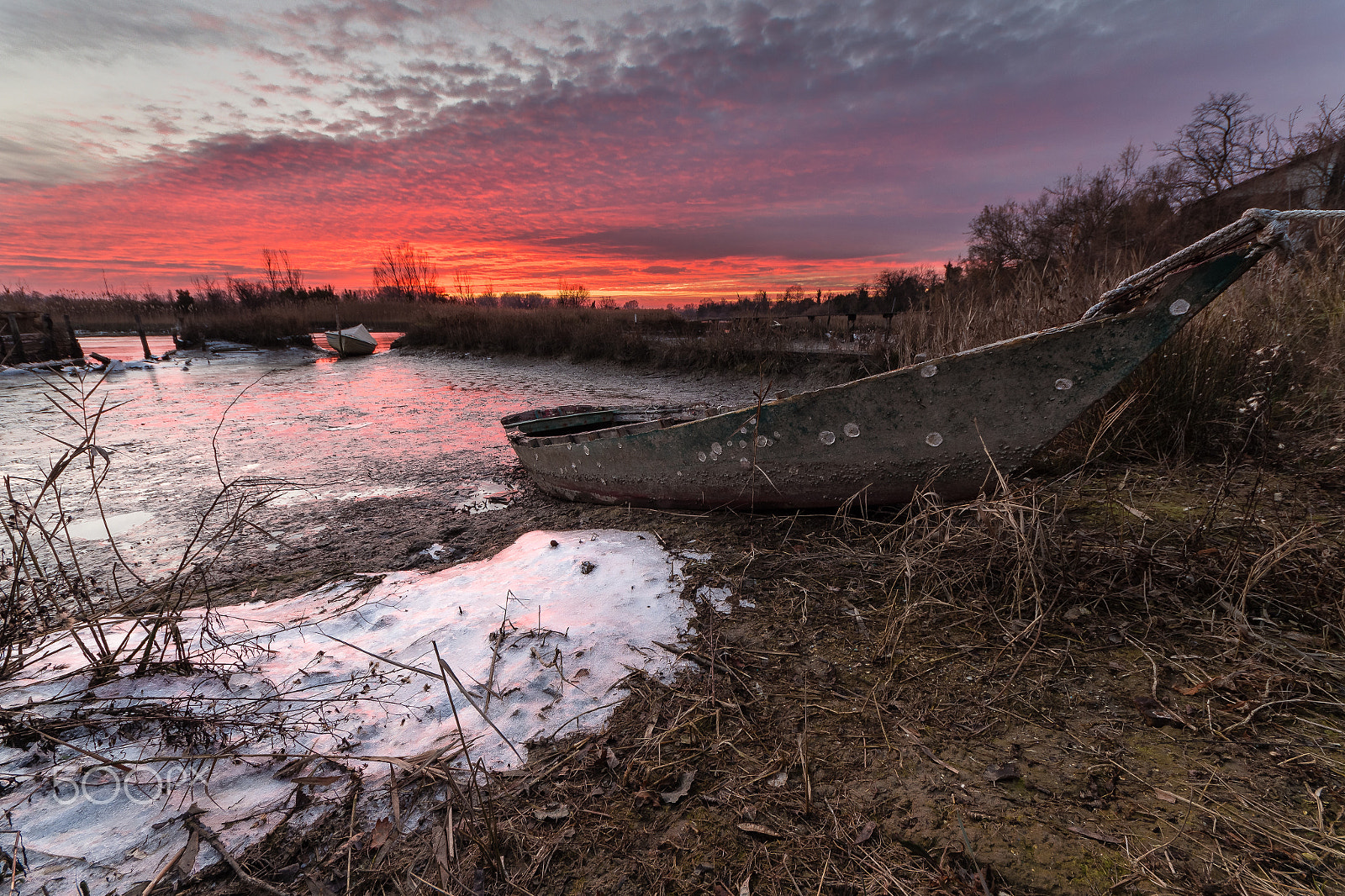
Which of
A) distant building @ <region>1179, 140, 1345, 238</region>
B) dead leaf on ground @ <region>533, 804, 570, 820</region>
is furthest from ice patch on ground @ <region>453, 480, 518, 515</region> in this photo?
distant building @ <region>1179, 140, 1345, 238</region>

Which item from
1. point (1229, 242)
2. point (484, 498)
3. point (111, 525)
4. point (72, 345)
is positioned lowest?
point (484, 498)

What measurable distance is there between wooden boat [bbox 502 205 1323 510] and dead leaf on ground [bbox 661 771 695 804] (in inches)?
77.3

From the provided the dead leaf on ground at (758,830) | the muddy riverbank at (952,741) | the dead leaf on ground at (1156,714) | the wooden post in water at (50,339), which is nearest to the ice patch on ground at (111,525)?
the muddy riverbank at (952,741)

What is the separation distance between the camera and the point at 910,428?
111 inches

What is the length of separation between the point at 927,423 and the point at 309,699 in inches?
122

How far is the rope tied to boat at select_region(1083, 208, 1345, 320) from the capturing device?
1.91 meters

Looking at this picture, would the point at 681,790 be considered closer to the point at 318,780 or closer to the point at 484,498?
the point at 318,780

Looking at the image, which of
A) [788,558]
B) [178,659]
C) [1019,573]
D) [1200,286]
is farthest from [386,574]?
[1200,286]

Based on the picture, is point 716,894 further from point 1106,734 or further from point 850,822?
point 1106,734

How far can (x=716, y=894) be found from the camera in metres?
1.28

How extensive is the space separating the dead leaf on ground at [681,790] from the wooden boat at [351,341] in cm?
2233

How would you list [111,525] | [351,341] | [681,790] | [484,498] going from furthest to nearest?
[351,341], [484,498], [111,525], [681,790]

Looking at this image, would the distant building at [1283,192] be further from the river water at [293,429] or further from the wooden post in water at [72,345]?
the wooden post in water at [72,345]

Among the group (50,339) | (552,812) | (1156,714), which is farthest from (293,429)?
(50,339)
